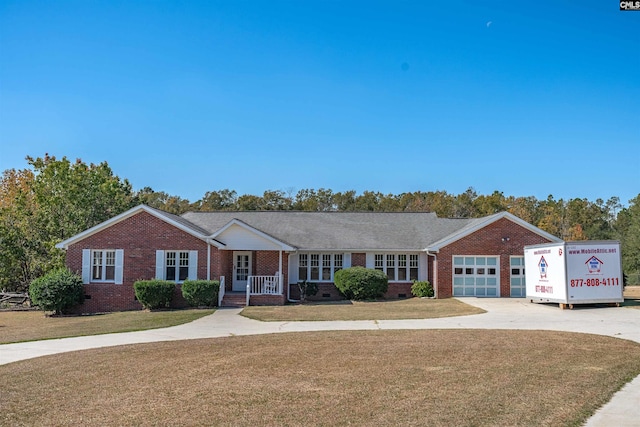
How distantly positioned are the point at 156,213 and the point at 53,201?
484 inches

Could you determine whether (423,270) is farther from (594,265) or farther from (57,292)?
(57,292)

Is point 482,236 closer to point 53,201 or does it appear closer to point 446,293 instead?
point 446,293

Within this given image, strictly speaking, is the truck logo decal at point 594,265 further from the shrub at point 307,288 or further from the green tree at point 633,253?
the green tree at point 633,253

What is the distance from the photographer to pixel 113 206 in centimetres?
4012

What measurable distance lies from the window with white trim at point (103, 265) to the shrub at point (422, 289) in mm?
15591

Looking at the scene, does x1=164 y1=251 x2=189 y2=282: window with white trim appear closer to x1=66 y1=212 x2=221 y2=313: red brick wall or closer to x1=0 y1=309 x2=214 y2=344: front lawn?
x1=66 y1=212 x2=221 y2=313: red brick wall

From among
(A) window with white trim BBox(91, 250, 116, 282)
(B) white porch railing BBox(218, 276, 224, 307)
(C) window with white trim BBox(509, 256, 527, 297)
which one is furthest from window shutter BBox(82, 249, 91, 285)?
(C) window with white trim BBox(509, 256, 527, 297)

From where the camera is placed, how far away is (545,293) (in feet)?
82.7

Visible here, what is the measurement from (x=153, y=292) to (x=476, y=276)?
1647cm

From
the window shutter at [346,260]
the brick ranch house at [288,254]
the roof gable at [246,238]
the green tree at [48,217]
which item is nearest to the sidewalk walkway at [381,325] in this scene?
the brick ranch house at [288,254]

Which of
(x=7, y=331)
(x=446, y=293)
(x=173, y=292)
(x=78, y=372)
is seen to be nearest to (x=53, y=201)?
(x=173, y=292)

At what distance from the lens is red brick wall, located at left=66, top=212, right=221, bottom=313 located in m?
27.5

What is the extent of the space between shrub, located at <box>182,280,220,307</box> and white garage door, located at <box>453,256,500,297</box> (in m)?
12.7

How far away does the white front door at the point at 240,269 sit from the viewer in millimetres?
31298
